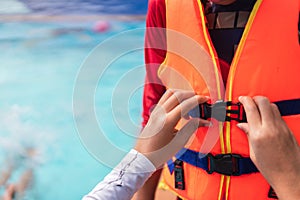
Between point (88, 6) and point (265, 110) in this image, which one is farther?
point (88, 6)

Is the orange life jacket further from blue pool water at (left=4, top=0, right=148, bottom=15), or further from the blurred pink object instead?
blue pool water at (left=4, top=0, right=148, bottom=15)

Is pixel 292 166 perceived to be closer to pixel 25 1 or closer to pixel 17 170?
pixel 17 170

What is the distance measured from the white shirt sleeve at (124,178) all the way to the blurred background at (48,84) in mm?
972

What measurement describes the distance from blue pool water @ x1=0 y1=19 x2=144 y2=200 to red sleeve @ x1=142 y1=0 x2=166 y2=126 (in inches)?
29.5

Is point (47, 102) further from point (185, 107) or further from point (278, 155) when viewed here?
point (278, 155)

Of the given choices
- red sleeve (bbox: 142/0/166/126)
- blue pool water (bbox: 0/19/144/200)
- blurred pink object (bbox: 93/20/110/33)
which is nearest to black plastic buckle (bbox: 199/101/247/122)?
red sleeve (bbox: 142/0/166/126)

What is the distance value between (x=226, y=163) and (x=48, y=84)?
2454 mm

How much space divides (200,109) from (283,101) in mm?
187

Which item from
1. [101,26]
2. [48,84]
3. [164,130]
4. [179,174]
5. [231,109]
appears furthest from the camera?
[101,26]

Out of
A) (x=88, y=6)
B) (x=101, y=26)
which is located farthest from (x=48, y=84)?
(x=88, y=6)

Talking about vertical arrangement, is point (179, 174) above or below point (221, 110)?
below

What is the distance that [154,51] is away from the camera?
1209 mm

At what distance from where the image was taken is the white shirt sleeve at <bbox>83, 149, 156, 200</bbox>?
2.78 ft

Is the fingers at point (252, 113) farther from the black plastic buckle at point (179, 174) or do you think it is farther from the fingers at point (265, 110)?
the black plastic buckle at point (179, 174)
